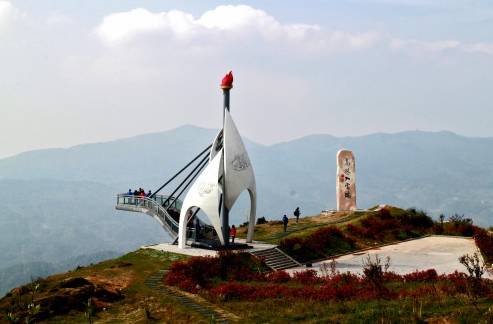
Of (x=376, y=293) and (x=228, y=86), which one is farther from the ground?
(x=228, y=86)

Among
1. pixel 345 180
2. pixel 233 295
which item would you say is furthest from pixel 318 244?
pixel 233 295

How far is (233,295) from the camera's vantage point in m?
22.7

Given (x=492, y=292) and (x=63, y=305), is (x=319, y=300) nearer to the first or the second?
(x=492, y=292)

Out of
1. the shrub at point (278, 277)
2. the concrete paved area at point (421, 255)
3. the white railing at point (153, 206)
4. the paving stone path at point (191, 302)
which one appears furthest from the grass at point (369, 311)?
the white railing at point (153, 206)

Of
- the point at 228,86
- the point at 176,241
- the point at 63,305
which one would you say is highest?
the point at 228,86

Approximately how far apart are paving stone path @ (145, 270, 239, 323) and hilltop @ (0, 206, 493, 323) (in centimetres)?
4

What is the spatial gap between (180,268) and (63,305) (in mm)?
6905

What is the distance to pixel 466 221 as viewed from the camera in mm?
45594

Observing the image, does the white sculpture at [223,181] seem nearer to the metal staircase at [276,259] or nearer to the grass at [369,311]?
the metal staircase at [276,259]

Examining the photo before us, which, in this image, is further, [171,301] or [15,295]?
[15,295]

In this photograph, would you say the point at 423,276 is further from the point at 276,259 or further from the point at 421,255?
the point at 421,255

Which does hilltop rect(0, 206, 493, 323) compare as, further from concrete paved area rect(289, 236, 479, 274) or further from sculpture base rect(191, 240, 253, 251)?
concrete paved area rect(289, 236, 479, 274)

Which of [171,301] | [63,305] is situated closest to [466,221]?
[171,301]

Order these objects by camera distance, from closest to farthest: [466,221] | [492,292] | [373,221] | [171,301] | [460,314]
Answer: [460,314] < [492,292] < [171,301] < [373,221] < [466,221]
